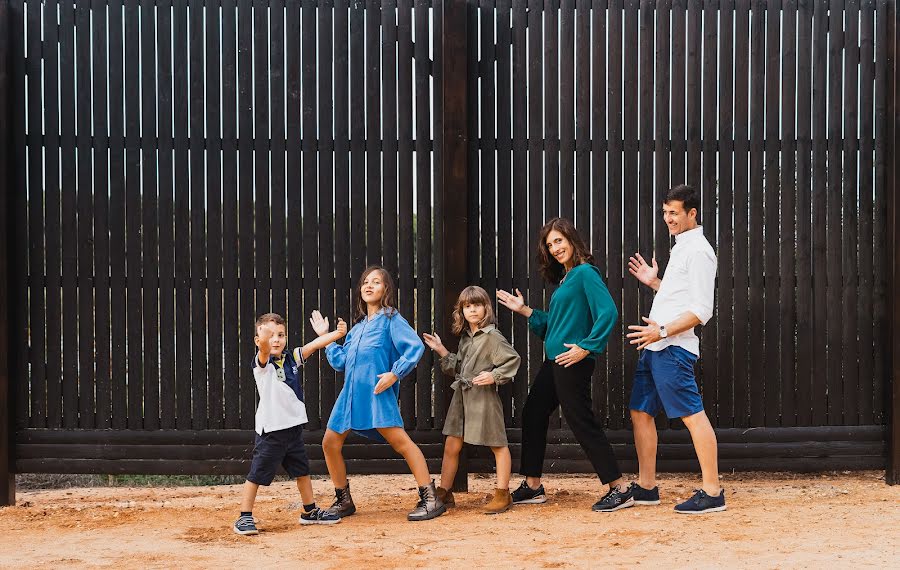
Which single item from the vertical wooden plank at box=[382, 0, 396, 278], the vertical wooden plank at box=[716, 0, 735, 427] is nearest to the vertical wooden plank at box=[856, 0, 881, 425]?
the vertical wooden plank at box=[716, 0, 735, 427]

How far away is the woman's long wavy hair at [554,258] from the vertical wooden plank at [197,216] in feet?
6.12

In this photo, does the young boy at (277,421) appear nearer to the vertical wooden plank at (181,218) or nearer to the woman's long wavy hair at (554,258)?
the vertical wooden plank at (181,218)

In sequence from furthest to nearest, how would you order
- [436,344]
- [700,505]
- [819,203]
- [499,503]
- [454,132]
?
[819,203] → [454,132] → [436,344] → [499,503] → [700,505]

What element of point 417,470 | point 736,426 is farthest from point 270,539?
point 736,426

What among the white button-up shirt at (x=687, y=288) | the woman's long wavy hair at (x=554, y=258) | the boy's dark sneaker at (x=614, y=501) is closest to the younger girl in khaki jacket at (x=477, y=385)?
the woman's long wavy hair at (x=554, y=258)

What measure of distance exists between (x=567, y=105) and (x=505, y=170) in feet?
1.98

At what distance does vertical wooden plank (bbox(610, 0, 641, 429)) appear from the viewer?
6.13 meters

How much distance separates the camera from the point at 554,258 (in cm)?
561

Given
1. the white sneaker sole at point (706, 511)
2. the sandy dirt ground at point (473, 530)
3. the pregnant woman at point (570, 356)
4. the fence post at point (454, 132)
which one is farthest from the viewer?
the fence post at point (454, 132)

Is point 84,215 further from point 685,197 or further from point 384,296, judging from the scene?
point 685,197

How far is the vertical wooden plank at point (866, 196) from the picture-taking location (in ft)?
20.3

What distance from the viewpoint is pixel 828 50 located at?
6.22 metres

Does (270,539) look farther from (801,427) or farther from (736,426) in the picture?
(801,427)

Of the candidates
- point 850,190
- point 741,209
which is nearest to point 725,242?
point 741,209
